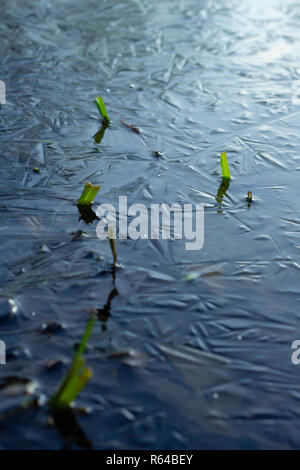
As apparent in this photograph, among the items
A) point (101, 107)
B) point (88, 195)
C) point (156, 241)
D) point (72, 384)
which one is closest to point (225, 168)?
point (156, 241)

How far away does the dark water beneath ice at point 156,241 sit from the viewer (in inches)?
59.4

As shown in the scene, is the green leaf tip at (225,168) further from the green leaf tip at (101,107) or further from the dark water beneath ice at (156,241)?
the green leaf tip at (101,107)

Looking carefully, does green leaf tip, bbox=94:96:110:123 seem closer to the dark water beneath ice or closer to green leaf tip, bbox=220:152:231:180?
the dark water beneath ice

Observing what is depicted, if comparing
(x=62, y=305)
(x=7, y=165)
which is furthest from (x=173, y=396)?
(x=7, y=165)

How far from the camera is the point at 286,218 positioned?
7.66 ft

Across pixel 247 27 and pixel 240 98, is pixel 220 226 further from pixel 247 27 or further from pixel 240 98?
pixel 247 27

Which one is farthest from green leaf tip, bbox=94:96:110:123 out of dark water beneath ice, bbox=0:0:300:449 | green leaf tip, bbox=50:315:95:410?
green leaf tip, bbox=50:315:95:410

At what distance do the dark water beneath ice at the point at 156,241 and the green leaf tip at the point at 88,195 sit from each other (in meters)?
0.06

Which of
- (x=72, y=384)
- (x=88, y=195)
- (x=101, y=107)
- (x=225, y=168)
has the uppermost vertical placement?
(x=101, y=107)

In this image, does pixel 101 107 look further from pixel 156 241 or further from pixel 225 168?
pixel 156 241

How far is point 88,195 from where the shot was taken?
2.27 meters

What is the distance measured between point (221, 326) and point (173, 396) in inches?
13.9

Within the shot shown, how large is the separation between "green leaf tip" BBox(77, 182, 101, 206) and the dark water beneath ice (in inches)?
2.3

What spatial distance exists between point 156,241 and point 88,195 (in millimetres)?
400
